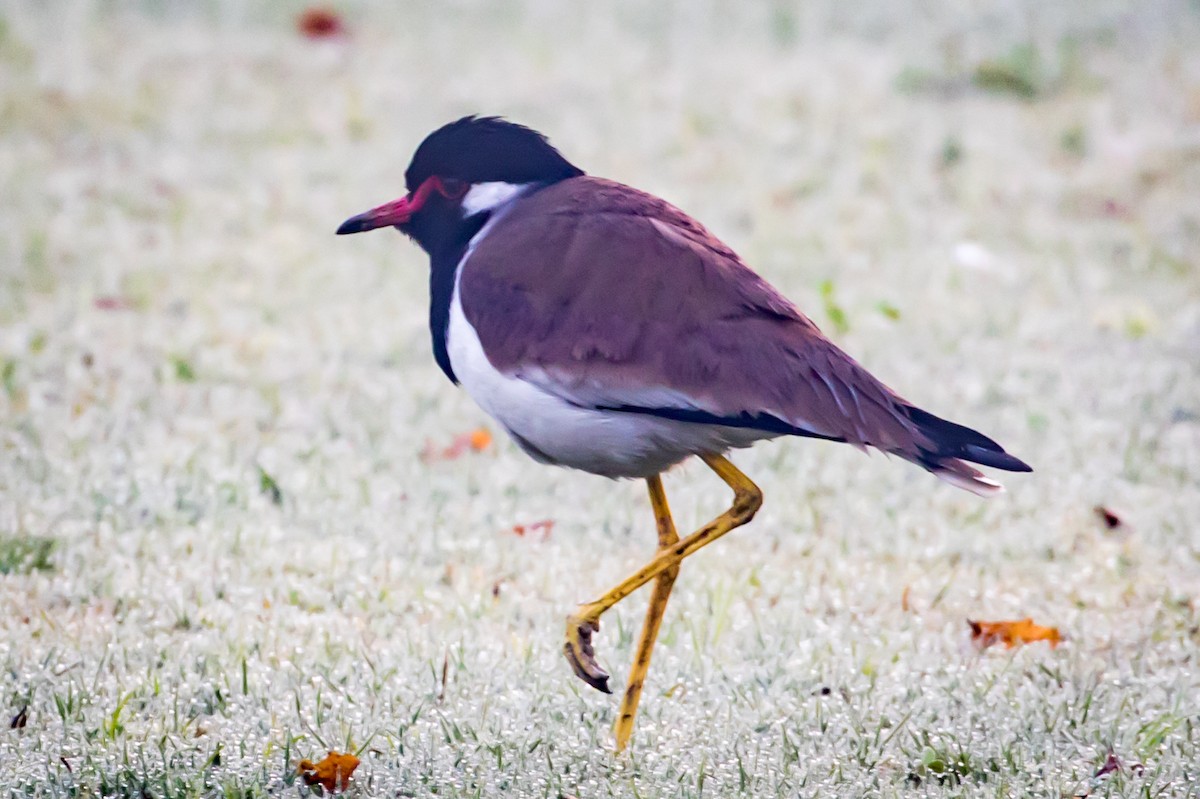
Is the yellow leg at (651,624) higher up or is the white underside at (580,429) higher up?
the white underside at (580,429)

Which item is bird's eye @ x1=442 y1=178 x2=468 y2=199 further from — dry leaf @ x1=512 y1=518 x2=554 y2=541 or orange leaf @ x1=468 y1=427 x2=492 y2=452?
orange leaf @ x1=468 y1=427 x2=492 y2=452

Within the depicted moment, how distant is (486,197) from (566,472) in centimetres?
209

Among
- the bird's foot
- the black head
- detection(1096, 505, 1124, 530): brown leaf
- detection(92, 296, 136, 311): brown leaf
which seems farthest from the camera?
detection(92, 296, 136, 311): brown leaf

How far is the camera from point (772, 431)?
3.45m

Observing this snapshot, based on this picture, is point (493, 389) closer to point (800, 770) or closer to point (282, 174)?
point (800, 770)

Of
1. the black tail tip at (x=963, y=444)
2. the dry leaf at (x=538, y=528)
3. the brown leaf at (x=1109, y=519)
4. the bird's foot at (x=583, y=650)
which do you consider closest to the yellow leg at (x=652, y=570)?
the bird's foot at (x=583, y=650)

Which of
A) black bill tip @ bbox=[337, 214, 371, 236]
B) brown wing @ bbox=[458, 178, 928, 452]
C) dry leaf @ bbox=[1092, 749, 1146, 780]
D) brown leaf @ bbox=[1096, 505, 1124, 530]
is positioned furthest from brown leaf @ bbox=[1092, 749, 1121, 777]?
black bill tip @ bbox=[337, 214, 371, 236]

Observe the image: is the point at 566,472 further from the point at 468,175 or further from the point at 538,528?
the point at 468,175

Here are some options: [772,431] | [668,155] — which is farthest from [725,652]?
[668,155]

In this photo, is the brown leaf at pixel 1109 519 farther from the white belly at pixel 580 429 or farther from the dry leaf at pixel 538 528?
the white belly at pixel 580 429

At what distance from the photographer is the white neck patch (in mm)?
3926

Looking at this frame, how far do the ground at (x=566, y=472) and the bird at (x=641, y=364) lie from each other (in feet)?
2.04

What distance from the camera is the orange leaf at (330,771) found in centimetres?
343

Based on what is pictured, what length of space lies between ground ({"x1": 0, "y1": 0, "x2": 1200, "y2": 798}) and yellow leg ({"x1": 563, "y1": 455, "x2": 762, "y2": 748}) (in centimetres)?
25
